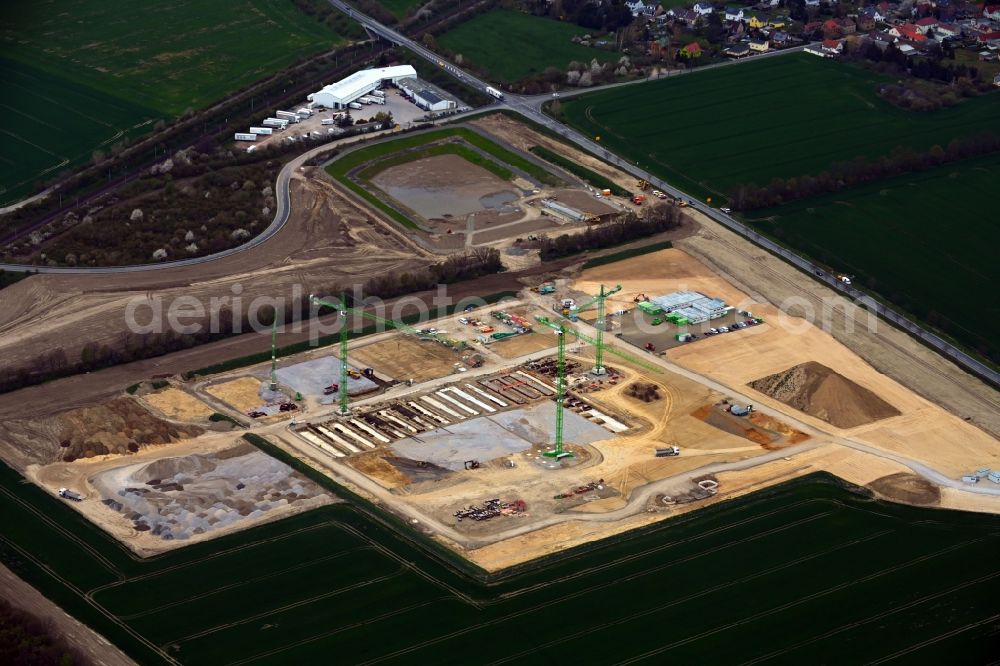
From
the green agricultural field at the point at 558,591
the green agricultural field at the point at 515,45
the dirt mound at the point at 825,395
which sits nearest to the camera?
the green agricultural field at the point at 558,591

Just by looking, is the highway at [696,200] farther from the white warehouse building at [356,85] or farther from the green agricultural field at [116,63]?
the green agricultural field at [116,63]

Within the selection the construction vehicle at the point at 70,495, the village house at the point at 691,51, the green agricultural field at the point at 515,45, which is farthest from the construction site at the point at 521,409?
the village house at the point at 691,51

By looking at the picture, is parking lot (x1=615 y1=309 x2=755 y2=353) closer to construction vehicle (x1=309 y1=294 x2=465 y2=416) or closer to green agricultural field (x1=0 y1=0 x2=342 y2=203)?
construction vehicle (x1=309 y1=294 x2=465 y2=416)

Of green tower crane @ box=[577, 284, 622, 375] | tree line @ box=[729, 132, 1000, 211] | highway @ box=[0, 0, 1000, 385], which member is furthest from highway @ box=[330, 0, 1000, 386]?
green tower crane @ box=[577, 284, 622, 375]

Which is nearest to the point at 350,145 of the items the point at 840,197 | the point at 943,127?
the point at 840,197

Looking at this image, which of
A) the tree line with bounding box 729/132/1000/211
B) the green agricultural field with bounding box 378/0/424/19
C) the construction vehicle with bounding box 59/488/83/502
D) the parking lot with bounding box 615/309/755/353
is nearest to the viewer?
the construction vehicle with bounding box 59/488/83/502

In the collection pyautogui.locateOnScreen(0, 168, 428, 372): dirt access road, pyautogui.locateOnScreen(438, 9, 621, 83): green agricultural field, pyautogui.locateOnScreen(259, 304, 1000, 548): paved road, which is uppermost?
pyautogui.locateOnScreen(438, 9, 621, 83): green agricultural field

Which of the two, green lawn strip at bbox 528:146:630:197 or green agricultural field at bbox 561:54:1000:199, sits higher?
green agricultural field at bbox 561:54:1000:199
